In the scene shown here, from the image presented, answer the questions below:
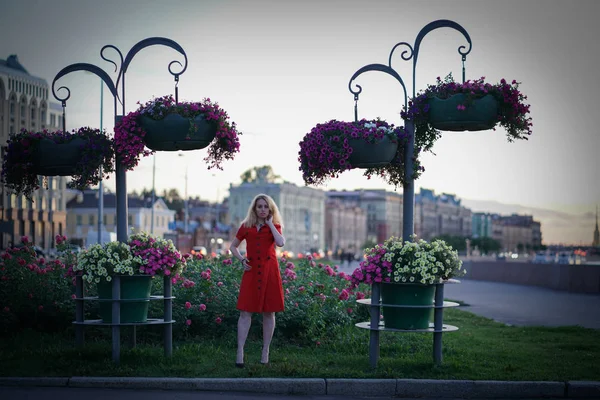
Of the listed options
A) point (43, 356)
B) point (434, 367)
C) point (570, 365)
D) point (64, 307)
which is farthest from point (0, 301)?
point (570, 365)

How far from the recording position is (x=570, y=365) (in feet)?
37.5

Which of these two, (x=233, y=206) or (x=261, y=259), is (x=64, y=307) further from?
(x=233, y=206)

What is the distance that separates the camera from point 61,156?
11.6 metres

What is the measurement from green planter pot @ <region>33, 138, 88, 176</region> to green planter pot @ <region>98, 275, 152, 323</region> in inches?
62.8

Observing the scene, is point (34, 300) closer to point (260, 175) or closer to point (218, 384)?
point (218, 384)

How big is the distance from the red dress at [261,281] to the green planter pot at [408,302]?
126 cm

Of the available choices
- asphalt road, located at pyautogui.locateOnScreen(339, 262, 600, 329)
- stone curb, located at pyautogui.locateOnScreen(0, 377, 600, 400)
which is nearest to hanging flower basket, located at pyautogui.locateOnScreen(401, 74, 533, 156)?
stone curb, located at pyautogui.locateOnScreen(0, 377, 600, 400)

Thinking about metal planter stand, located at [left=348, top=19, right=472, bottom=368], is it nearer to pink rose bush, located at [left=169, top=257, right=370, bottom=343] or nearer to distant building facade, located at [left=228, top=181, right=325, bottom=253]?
pink rose bush, located at [left=169, top=257, right=370, bottom=343]

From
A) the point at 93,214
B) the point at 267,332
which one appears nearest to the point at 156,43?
the point at 267,332

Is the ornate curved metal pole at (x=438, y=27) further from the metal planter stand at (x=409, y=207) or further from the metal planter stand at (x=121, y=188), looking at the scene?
the metal planter stand at (x=121, y=188)

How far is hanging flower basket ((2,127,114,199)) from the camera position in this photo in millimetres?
11492

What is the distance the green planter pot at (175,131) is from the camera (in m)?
11.2

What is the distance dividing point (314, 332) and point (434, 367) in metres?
3.06

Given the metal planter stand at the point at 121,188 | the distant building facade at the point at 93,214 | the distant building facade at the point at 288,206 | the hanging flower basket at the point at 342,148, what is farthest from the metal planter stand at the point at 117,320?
the distant building facade at the point at 288,206
